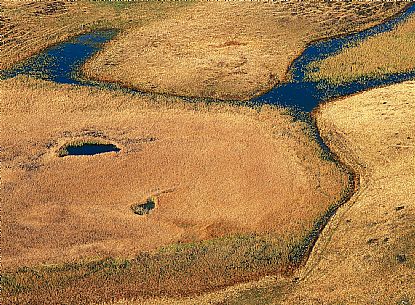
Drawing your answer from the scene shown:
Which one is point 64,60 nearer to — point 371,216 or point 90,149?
point 90,149

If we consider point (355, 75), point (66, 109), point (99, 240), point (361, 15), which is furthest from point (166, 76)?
point (361, 15)

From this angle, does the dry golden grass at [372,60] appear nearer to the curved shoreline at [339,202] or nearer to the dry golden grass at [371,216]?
the dry golden grass at [371,216]

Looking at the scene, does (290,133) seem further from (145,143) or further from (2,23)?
(2,23)

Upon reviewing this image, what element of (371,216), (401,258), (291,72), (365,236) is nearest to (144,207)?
(365,236)

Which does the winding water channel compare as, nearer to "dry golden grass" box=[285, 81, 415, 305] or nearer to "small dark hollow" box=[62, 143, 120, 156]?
"dry golden grass" box=[285, 81, 415, 305]

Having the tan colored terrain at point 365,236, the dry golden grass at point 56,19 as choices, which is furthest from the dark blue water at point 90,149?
the dry golden grass at point 56,19
